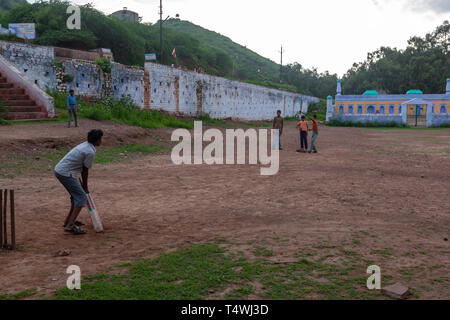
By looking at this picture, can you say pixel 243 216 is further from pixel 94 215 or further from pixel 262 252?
pixel 94 215

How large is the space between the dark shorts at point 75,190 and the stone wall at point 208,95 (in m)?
19.6

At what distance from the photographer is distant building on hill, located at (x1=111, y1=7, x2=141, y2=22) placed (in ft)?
193

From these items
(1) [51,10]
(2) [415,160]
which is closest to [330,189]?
(2) [415,160]

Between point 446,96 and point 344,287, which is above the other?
point 446,96

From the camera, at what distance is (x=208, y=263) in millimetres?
3998

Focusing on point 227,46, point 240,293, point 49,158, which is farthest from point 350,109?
point 227,46

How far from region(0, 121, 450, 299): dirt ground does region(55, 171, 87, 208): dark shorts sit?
426mm

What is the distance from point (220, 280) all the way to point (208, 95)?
2767 cm

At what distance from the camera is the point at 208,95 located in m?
30.5

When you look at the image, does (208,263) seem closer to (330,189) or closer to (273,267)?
(273,267)

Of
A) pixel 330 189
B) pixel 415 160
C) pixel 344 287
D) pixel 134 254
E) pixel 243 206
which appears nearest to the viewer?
pixel 344 287

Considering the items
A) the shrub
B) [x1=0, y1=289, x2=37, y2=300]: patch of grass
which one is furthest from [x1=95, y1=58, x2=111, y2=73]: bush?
[x1=0, y1=289, x2=37, y2=300]: patch of grass

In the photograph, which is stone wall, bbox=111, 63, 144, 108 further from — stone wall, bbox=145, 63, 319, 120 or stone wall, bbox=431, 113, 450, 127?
stone wall, bbox=431, 113, 450, 127
